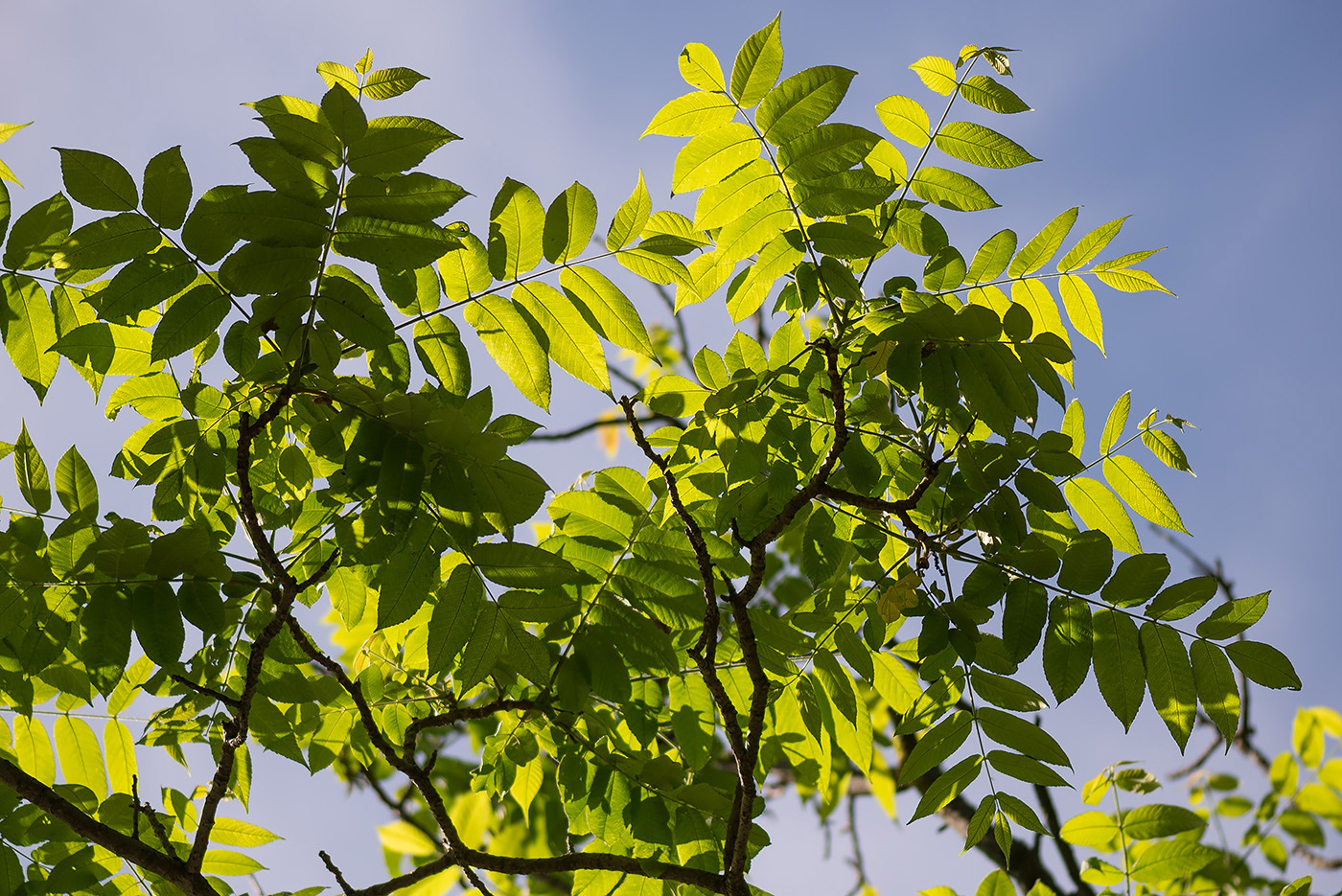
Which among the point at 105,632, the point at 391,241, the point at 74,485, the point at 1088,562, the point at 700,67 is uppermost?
the point at 700,67

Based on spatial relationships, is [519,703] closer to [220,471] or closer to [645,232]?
[220,471]

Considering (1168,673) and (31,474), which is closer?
(1168,673)

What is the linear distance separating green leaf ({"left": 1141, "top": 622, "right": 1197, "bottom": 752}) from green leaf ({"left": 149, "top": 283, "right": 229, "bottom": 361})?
218 centimetres

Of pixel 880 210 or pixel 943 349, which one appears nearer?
pixel 943 349

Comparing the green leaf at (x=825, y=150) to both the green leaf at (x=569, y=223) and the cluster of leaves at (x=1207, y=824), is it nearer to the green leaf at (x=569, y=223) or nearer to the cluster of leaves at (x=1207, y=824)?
the green leaf at (x=569, y=223)

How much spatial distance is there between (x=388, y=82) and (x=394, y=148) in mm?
460

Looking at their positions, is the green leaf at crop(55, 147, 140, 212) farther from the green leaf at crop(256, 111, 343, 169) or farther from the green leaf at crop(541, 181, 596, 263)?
the green leaf at crop(541, 181, 596, 263)

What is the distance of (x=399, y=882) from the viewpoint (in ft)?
7.50

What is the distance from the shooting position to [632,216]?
2312 mm

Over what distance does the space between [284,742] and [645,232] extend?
5.32 feet

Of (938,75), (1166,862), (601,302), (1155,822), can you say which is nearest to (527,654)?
Result: (601,302)

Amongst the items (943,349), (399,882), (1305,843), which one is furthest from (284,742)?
(1305,843)

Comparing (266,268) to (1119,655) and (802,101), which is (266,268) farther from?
(1119,655)

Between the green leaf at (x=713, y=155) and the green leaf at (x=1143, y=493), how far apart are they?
1.29 m
